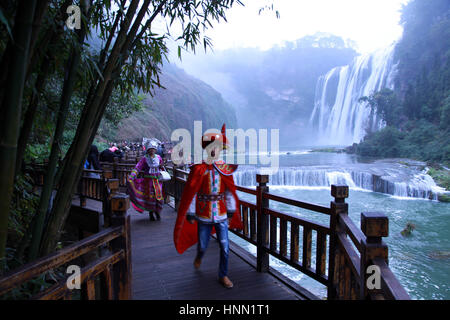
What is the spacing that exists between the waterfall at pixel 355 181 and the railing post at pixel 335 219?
12.9 metres

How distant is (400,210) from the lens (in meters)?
12.4

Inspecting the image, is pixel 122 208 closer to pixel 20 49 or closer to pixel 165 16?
pixel 20 49

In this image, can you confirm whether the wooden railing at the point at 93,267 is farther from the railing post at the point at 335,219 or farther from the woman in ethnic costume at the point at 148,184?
the woman in ethnic costume at the point at 148,184

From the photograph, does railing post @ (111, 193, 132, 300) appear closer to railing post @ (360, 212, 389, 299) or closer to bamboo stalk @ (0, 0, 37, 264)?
bamboo stalk @ (0, 0, 37, 264)

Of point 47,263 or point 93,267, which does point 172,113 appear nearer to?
point 93,267

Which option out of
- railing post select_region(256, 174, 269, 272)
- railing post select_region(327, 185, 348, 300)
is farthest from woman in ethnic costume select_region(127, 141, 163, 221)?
railing post select_region(327, 185, 348, 300)

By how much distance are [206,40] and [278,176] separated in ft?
47.7

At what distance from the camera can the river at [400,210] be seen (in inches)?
292

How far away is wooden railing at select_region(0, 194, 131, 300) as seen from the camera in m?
1.19

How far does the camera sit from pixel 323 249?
7.97 feet

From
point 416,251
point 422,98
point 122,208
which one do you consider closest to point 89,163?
point 122,208

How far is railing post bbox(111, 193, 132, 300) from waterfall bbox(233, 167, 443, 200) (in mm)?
13706

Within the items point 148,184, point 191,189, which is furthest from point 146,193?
point 191,189

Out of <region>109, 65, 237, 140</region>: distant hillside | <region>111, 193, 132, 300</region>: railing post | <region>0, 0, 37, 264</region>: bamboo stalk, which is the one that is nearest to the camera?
<region>0, 0, 37, 264</region>: bamboo stalk
